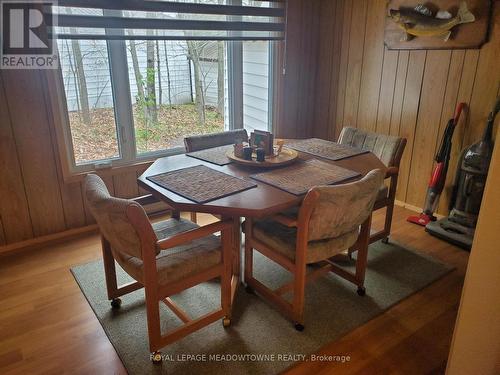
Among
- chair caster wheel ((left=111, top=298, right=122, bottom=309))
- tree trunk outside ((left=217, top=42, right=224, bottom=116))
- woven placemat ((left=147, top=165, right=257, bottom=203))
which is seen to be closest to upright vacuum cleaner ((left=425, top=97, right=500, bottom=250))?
woven placemat ((left=147, top=165, right=257, bottom=203))

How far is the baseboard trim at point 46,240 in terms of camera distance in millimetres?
2639

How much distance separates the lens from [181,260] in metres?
1.66

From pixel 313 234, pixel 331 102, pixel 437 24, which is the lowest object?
pixel 313 234

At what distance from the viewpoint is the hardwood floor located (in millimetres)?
1691

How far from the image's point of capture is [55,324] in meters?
1.95

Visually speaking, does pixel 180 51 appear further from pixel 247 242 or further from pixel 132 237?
pixel 132 237

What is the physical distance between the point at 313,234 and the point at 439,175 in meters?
1.63

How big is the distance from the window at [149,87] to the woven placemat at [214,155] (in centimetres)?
90

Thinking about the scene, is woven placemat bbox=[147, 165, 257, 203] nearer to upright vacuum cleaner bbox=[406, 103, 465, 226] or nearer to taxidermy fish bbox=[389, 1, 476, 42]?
upright vacuum cleaner bbox=[406, 103, 465, 226]

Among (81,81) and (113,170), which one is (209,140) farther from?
(81,81)

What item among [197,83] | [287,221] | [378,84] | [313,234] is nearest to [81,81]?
[197,83]

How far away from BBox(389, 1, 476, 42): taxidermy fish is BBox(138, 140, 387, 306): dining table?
1.24 metres

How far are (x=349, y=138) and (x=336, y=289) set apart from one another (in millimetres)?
1131

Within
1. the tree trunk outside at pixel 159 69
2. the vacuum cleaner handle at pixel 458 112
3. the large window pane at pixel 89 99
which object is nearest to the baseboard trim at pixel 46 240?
the large window pane at pixel 89 99
